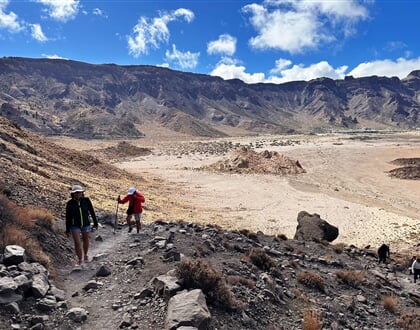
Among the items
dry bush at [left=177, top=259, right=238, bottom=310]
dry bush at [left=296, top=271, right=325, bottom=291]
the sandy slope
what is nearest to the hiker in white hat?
dry bush at [left=177, top=259, right=238, bottom=310]

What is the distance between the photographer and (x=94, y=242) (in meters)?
12.3

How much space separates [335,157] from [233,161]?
29.1 meters

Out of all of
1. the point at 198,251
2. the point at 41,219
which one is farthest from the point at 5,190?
the point at 198,251

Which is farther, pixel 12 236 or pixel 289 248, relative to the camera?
pixel 289 248

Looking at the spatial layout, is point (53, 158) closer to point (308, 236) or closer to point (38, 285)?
point (308, 236)

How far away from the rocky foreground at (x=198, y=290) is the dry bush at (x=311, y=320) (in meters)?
0.03

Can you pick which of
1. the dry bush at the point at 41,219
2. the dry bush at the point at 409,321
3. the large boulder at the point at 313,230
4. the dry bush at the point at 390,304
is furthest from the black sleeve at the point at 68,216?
the large boulder at the point at 313,230

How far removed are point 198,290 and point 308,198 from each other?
29.9 meters

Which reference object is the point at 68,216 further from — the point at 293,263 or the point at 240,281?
the point at 293,263

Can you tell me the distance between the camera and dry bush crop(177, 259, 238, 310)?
7703mm

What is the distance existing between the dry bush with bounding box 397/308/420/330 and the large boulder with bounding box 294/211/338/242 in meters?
8.33

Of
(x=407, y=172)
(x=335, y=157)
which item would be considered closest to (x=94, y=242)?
(x=407, y=172)

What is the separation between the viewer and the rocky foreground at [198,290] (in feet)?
22.2

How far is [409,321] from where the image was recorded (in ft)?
34.9
